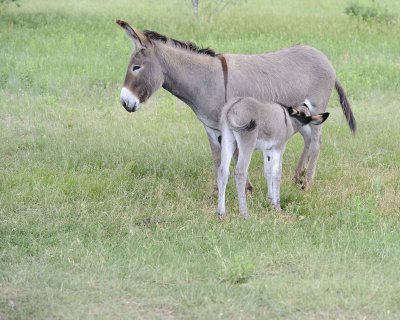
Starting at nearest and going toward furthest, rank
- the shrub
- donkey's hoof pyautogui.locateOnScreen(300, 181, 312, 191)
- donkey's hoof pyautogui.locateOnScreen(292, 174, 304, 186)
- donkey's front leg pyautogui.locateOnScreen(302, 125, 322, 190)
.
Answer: donkey's hoof pyautogui.locateOnScreen(300, 181, 312, 191)
donkey's front leg pyautogui.locateOnScreen(302, 125, 322, 190)
donkey's hoof pyautogui.locateOnScreen(292, 174, 304, 186)
the shrub

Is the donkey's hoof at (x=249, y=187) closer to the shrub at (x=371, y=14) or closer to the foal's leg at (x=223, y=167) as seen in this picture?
the foal's leg at (x=223, y=167)

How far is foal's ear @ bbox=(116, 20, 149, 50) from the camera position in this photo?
25.9ft

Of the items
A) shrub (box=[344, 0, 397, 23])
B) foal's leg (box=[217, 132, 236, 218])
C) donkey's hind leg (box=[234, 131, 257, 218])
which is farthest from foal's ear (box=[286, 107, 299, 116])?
shrub (box=[344, 0, 397, 23])

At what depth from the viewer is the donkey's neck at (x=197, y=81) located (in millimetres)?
8141

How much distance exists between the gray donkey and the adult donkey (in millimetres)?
428

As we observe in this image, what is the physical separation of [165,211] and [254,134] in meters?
1.18

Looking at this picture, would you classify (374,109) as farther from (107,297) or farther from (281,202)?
(107,297)

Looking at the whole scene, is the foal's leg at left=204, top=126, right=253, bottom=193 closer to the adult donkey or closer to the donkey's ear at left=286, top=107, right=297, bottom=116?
the adult donkey

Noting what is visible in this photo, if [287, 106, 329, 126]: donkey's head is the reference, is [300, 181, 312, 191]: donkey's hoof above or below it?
below

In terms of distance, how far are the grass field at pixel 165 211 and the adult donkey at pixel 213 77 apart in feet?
3.09

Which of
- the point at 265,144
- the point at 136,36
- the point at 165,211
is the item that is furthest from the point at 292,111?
the point at 136,36

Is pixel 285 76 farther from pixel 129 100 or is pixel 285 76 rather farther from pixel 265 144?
pixel 129 100

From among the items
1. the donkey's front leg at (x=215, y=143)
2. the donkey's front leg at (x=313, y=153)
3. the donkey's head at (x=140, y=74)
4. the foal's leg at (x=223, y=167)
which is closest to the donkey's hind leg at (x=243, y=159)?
the foal's leg at (x=223, y=167)

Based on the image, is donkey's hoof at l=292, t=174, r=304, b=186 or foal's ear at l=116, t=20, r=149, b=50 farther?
donkey's hoof at l=292, t=174, r=304, b=186
